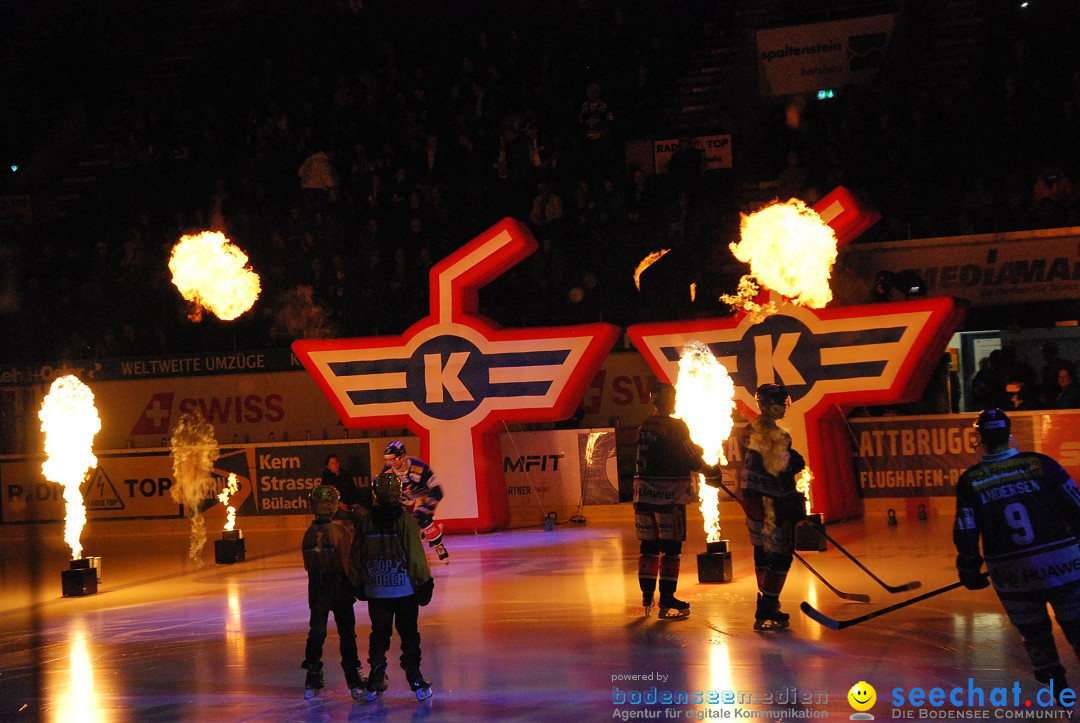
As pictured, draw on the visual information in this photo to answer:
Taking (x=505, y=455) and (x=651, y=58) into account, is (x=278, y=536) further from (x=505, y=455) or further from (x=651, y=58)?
(x=651, y=58)

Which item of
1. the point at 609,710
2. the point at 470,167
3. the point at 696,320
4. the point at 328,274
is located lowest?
the point at 609,710

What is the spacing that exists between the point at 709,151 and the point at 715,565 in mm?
11382

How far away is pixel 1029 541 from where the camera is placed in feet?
23.2

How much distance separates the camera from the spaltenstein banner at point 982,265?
19047 mm

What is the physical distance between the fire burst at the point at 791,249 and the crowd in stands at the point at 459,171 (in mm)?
3108

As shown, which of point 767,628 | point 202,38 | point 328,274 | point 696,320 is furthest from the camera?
point 202,38

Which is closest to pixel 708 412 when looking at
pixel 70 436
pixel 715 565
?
Answer: pixel 715 565

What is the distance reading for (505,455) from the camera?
19750mm

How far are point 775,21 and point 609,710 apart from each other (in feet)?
65.0

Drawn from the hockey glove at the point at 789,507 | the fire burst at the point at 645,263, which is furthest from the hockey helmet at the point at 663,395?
the fire burst at the point at 645,263

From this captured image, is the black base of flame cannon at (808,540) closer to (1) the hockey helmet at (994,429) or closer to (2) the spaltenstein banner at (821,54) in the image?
(1) the hockey helmet at (994,429)

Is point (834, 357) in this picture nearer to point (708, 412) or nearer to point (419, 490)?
point (708, 412)

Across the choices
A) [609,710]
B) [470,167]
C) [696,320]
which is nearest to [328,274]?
[470,167]

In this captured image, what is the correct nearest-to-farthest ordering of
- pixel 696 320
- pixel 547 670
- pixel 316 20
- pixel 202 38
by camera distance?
pixel 547 670
pixel 696 320
pixel 316 20
pixel 202 38
